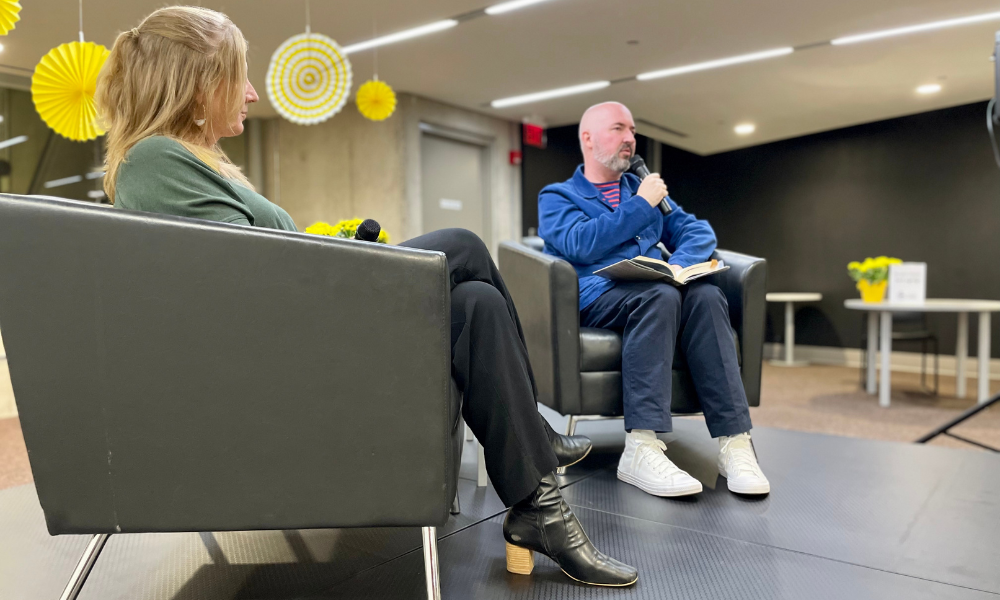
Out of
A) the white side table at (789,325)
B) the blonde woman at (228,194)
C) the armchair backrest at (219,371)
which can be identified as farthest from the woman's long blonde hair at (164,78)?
the white side table at (789,325)

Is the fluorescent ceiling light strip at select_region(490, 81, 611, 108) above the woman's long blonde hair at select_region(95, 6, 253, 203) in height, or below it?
above

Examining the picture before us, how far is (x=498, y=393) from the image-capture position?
3.78 ft

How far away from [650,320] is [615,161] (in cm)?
68

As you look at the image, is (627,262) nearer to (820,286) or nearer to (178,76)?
(178,76)

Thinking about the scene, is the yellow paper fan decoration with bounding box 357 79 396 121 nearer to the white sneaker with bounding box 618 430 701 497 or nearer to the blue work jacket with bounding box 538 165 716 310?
the blue work jacket with bounding box 538 165 716 310

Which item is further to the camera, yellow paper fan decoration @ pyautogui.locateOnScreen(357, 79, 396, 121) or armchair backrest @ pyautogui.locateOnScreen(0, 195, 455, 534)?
yellow paper fan decoration @ pyautogui.locateOnScreen(357, 79, 396, 121)

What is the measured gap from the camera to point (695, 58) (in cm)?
538

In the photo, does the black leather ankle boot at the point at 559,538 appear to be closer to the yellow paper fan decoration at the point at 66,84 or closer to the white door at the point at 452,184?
the yellow paper fan decoration at the point at 66,84

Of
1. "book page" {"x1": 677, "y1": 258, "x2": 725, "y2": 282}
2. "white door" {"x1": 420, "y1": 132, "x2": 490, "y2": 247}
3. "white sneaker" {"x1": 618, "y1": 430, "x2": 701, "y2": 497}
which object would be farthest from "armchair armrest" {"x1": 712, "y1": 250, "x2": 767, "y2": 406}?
"white door" {"x1": 420, "y1": 132, "x2": 490, "y2": 247}

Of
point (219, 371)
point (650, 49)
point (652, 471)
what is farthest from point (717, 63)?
point (219, 371)

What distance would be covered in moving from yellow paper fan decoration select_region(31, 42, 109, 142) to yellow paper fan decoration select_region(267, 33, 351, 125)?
0.94 metres

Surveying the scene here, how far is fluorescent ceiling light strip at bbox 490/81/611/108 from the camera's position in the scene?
628 centimetres

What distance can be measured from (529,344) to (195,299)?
1327mm

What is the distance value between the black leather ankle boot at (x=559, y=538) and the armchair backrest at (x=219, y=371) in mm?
248
